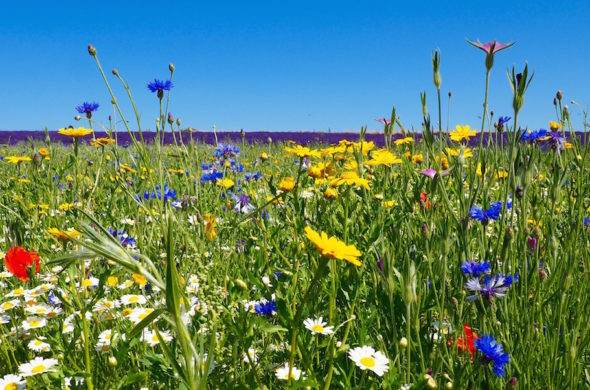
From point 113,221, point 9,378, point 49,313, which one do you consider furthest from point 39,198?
point 9,378

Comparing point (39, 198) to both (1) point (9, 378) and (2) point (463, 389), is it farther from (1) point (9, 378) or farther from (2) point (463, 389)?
(2) point (463, 389)

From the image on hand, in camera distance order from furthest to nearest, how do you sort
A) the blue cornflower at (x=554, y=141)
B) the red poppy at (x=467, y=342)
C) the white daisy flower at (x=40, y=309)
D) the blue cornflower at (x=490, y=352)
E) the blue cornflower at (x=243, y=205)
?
the blue cornflower at (x=243, y=205) < the blue cornflower at (x=554, y=141) < the white daisy flower at (x=40, y=309) < the red poppy at (x=467, y=342) < the blue cornflower at (x=490, y=352)

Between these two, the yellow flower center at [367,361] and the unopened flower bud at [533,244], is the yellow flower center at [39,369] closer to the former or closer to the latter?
the yellow flower center at [367,361]

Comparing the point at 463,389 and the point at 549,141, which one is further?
the point at 549,141

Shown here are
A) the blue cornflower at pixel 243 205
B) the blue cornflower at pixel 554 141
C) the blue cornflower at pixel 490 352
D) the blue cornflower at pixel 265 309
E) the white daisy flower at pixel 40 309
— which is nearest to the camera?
the blue cornflower at pixel 490 352

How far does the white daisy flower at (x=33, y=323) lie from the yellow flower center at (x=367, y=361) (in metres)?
0.81

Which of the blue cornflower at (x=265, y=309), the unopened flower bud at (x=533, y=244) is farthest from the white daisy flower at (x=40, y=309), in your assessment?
the unopened flower bud at (x=533, y=244)

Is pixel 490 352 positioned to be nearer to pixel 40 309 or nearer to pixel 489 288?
pixel 489 288

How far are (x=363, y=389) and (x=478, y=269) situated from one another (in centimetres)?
35

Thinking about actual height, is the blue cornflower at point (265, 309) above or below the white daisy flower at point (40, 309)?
above

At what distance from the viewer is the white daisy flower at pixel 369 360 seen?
32.7 inches

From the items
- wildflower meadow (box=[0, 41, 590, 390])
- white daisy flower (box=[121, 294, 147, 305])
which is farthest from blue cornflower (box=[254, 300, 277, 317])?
white daisy flower (box=[121, 294, 147, 305])

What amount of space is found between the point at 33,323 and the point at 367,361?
86 cm

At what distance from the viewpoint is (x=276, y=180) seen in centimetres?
298
